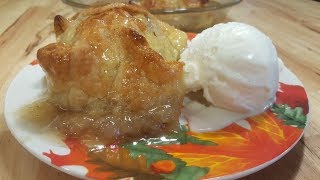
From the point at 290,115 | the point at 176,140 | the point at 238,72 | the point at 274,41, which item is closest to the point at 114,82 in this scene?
the point at 176,140

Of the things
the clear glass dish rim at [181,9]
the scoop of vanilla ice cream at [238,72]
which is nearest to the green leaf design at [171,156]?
the scoop of vanilla ice cream at [238,72]

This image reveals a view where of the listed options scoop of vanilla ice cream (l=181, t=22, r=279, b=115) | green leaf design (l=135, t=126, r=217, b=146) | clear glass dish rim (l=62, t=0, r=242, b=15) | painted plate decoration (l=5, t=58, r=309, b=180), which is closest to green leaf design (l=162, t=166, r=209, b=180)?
painted plate decoration (l=5, t=58, r=309, b=180)

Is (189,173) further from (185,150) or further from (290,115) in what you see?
(290,115)

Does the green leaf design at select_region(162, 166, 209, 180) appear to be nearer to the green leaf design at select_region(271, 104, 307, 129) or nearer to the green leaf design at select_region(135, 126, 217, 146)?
the green leaf design at select_region(135, 126, 217, 146)

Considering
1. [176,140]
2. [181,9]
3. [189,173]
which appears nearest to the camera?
[189,173]

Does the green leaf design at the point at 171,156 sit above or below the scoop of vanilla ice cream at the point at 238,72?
below

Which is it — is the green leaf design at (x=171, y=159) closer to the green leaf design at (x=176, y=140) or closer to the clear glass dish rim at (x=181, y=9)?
the green leaf design at (x=176, y=140)

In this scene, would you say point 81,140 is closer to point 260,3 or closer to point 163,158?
point 163,158
